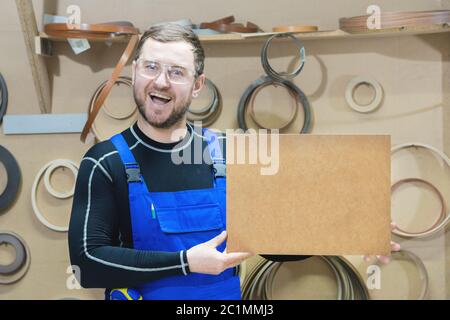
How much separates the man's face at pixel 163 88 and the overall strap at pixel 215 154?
0.14 metres

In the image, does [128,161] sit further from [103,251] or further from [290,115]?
[290,115]

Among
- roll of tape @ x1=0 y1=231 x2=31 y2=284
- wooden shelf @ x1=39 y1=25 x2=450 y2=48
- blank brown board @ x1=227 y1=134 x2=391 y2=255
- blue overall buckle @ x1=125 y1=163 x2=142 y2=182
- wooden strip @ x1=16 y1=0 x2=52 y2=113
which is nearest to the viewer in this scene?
blank brown board @ x1=227 y1=134 x2=391 y2=255

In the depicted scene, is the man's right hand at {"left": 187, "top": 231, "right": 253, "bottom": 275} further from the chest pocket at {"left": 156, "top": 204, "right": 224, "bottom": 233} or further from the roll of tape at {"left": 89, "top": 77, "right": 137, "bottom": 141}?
the roll of tape at {"left": 89, "top": 77, "right": 137, "bottom": 141}

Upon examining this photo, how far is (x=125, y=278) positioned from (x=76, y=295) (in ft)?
2.69

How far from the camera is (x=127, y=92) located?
218 cm

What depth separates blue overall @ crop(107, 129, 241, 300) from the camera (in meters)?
1.54

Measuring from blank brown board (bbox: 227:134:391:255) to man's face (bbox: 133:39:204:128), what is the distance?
25 cm

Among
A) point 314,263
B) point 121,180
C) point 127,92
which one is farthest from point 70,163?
point 314,263

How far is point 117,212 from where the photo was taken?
1544 millimetres

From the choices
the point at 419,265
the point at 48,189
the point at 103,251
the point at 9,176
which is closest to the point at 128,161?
the point at 103,251

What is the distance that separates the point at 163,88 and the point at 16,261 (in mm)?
1150

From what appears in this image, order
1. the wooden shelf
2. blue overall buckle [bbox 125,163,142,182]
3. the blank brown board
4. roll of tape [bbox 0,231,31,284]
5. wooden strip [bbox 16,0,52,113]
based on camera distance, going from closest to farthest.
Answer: the blank brown board → blue overall buckle [bbox 125,163,142,182] → the wooden shelf → wooden strip [bbox 16,0,52,113] → roll of tape [bbox 0,231,31,284]

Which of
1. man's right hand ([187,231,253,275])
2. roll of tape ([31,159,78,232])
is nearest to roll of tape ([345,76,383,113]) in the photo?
man's right hand ([187,231,253,275])

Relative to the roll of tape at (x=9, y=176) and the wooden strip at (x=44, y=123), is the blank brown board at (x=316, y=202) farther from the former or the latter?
the roll of tape at (x=9, y=176)
